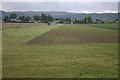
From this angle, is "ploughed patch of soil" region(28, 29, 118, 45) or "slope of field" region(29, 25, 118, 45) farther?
"slope of field" region(29, 25, 118, 45)

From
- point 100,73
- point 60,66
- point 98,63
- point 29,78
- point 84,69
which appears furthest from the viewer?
point 98,63

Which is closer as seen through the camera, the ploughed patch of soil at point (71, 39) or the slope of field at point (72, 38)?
the ploughed patch of soil at point (71, 39)

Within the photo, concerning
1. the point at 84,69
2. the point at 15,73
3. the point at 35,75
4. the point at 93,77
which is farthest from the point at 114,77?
the point at 15,73

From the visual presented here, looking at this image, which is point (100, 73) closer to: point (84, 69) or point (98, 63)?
point (84, 69)

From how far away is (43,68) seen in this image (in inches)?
510

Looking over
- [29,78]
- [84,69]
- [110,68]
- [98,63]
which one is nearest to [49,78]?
[29,78]

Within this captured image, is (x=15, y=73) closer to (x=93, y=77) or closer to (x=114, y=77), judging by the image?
(x=93, y=77)

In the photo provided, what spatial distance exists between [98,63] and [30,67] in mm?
3835

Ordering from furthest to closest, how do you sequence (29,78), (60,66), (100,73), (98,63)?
1. (98,63)
2. (60,66)
3. (100,73)
4. (29,78)

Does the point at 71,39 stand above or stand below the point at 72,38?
below

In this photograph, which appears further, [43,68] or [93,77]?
[43,68]

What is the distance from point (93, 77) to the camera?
10.7 m

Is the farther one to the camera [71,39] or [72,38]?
[72,38]

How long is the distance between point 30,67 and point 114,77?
14.3 feet
